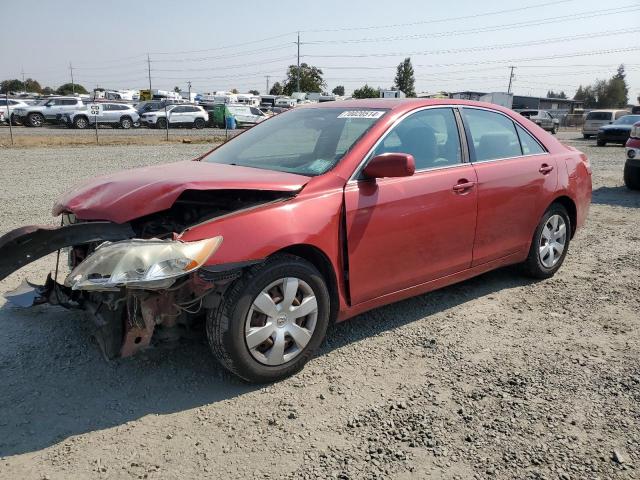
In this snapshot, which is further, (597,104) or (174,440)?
(597,104)

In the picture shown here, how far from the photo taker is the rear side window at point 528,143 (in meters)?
4.73

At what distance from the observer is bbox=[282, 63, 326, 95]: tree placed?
8294 centimetres

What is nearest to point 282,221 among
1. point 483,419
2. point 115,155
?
point 483,419

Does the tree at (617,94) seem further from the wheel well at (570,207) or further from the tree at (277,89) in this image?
the wheel well at (570,207)

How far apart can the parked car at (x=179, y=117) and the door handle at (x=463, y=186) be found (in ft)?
102

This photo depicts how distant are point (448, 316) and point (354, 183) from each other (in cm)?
149

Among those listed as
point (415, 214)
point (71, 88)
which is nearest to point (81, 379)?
point (415, 214)

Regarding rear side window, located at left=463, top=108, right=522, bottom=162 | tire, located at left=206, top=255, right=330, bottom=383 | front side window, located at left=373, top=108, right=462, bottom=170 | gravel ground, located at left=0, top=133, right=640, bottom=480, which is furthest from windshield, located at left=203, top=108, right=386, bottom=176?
gravel ground, located at left=0, top=133, right=640, bottom=480

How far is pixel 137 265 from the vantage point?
8.48ft

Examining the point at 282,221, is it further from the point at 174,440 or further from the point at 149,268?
the point at 174,440

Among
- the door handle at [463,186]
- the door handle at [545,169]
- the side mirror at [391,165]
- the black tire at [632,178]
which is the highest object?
the side mirror at [391,165]

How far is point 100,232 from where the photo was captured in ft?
9.43

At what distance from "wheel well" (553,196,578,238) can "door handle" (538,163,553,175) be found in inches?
13.2

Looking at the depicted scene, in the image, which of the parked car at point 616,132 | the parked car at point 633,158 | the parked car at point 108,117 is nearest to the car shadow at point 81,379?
the parked car at point 633,158
